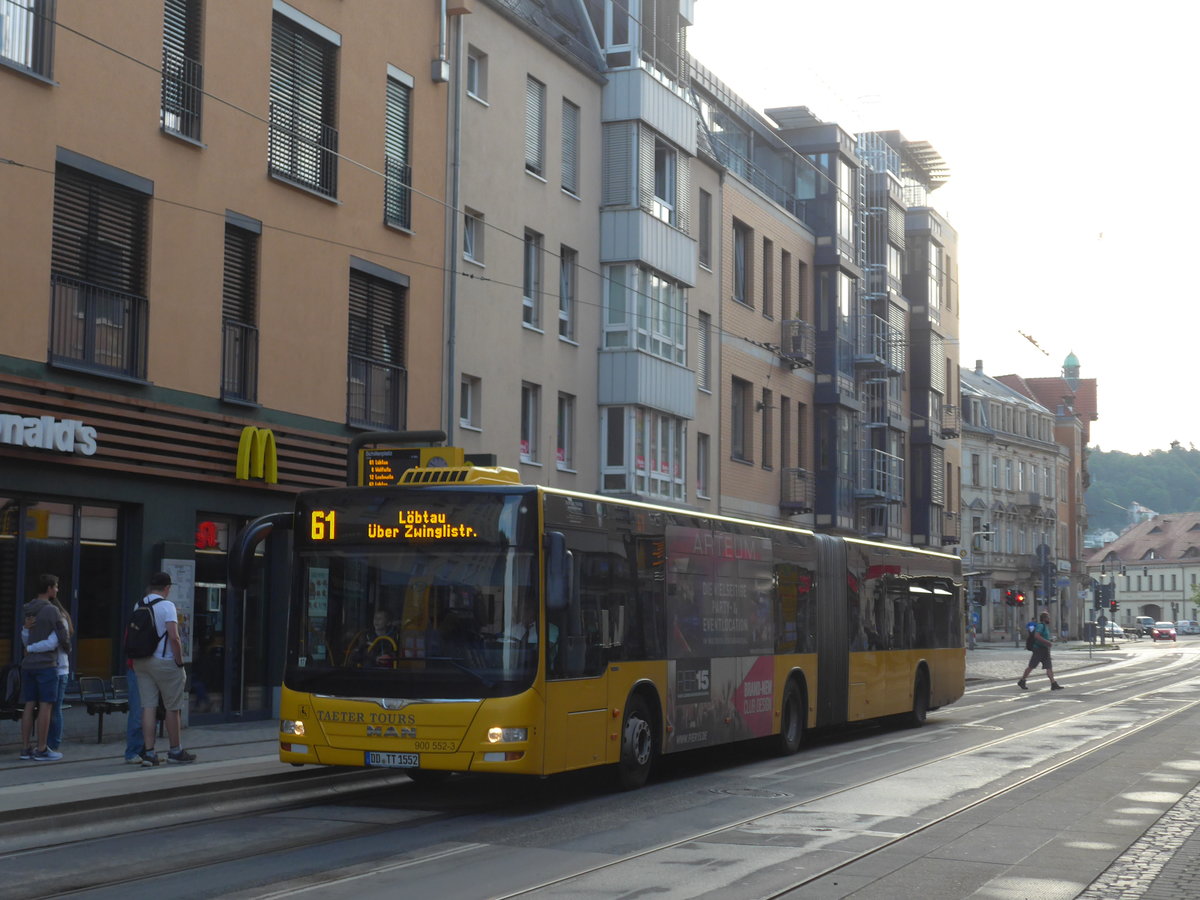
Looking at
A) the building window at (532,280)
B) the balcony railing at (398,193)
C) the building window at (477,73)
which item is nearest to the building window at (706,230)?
the building window at (532,280)

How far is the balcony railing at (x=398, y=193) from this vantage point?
85.8 feet

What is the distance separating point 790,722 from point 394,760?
24.8 feet

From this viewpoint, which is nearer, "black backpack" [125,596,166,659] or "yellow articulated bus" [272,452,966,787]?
"yellow articulated bus" [272,452,966,787]

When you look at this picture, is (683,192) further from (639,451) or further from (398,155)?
(398,155)

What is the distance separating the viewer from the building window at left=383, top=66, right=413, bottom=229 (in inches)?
1033

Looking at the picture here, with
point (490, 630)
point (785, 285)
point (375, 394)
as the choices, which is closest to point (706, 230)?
point (785, 285)

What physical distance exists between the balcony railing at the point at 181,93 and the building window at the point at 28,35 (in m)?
2.14

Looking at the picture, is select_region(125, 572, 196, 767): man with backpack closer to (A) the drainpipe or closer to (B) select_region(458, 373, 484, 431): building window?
(A) the drainpipe

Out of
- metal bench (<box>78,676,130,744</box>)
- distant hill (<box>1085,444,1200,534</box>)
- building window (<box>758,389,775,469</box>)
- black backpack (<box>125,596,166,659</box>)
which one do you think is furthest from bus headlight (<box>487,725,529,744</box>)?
distant hill (<box>1085,444,1200,534</box>)

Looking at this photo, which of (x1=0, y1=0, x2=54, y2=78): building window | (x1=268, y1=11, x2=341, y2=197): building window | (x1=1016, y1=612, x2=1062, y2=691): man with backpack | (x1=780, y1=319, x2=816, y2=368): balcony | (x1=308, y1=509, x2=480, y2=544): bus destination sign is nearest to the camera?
(x1=308, y1=509, x2=480, y2=544): bus destination sign

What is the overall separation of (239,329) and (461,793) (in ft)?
31.3

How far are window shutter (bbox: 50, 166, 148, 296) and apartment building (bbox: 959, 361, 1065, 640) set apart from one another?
6864 centimetres

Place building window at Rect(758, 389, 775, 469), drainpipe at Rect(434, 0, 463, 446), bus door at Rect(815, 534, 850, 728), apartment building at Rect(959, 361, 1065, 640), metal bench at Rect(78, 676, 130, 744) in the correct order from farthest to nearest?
1. apartment building at Rect(959, 361, 1065, 640)
2. building window at Rect(758, 389, 775, 469)
3. drainpipe at Rect(434, 0, 463, 446)
4. bus door at Rect(815, 534, 850, 728)
5. metal bench at Rect(78, 676, 130, 744)

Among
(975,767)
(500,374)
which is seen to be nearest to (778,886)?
(975,767)
